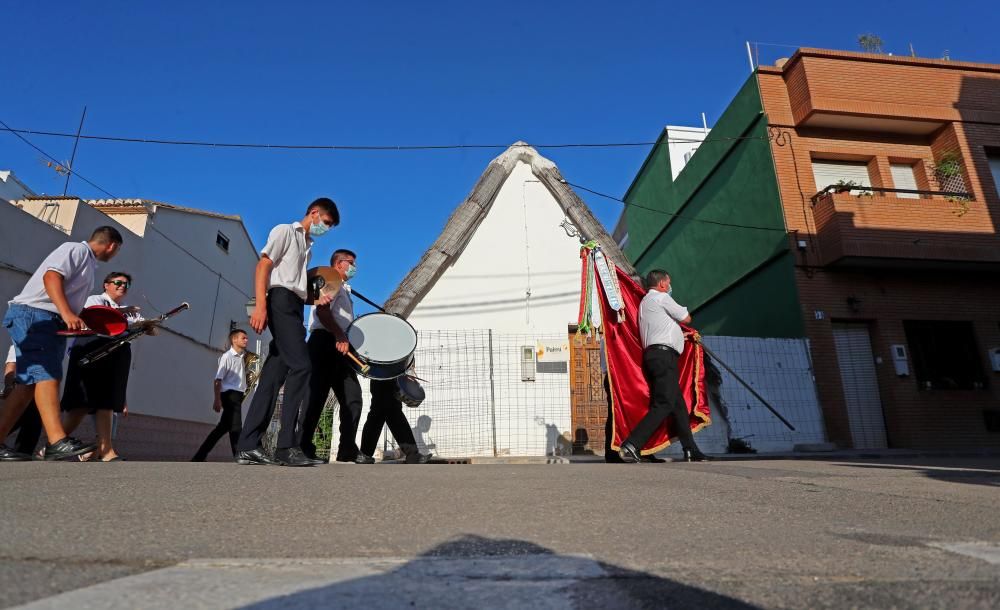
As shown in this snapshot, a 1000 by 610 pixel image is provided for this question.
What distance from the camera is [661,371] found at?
17.7ft

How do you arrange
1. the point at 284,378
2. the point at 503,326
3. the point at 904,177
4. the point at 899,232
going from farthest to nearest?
the point at 904,177, the point at 899,232, the point at 503,326, the point at 284,378

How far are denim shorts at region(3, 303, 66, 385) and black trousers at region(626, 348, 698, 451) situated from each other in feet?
15.0

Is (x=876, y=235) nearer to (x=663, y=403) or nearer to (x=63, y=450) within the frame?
(x=663, y=403)

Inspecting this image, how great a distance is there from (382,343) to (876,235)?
35.3 feet

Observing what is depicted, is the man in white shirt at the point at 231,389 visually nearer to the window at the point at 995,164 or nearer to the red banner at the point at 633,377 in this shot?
the red banner at the point at 633,377

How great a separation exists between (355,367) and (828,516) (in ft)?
13.2

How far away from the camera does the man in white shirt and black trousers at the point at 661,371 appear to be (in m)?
5.29

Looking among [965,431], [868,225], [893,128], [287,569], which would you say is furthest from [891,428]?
[287,569]

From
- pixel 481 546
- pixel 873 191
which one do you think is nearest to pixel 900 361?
pixel 873 191

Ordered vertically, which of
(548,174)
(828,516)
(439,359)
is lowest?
(828,516)

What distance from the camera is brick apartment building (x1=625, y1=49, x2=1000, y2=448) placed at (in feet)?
36.5

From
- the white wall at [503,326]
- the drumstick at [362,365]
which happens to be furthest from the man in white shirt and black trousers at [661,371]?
the white wall at [503,326]

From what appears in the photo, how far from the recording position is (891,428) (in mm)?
10844

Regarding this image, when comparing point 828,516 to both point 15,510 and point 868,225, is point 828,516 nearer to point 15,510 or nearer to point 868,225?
point 15,510
